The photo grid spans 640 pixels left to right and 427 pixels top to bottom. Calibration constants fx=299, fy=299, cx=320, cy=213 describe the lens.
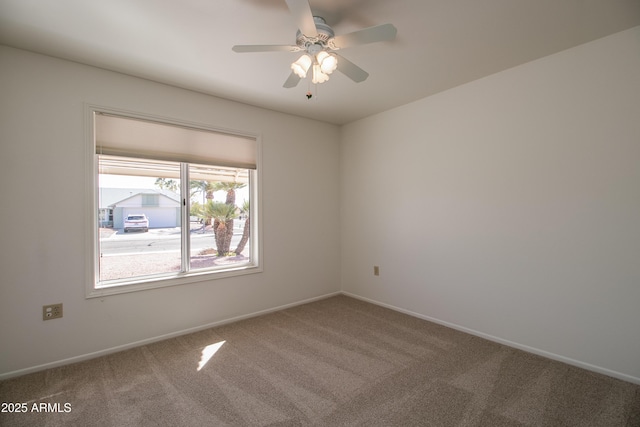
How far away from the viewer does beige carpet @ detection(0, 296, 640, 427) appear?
183 centimetres

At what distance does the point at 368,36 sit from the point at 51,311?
10.2 ft

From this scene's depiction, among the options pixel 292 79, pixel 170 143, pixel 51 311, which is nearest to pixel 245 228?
pixel 170 143

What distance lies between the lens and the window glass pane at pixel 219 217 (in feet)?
10.6

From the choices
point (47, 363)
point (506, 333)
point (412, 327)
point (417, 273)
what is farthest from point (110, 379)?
point (506, 333)

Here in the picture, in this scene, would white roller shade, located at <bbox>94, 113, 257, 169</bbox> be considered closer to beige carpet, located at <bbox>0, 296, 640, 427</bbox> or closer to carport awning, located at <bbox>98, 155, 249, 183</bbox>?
carport awning, located at <bbox>98, 155, 249, 183</bbox>

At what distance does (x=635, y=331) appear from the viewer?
2.13 meters

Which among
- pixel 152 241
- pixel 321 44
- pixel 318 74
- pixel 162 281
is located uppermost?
pixel 321 44

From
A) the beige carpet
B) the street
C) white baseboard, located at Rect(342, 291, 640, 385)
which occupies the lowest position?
the beige carpet

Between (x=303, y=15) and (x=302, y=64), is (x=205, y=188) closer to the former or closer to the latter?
(x=302, y=64)

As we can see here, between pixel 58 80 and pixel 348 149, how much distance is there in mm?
3159

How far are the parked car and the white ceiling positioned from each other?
133cm

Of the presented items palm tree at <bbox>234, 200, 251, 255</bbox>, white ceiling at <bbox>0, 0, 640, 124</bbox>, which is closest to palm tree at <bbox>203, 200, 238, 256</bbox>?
palm tree at <bbox>234, 200, 251, 255</bbox>

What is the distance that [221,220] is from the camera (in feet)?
11.3

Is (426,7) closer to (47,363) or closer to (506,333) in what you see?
(506,333)
